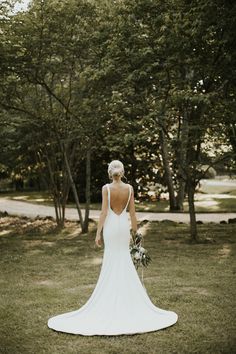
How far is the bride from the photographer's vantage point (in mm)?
7748

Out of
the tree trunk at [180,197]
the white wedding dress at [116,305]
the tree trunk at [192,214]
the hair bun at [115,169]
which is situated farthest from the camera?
the tree trunk at [180,197]

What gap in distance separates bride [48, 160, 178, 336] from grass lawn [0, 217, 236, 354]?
0.77 feet

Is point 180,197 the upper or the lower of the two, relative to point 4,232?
upper

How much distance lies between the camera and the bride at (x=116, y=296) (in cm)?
775

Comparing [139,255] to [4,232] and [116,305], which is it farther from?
[4,232]

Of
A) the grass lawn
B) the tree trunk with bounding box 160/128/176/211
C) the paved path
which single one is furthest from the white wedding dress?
the tree trunk with bounding box 160/128/176/211

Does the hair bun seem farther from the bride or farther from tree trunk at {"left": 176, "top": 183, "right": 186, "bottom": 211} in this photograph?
tree trunk at {"left": 176, "top": 183, "right": 186, "bottom": 211}

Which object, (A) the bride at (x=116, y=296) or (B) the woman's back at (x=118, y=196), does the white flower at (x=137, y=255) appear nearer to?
(A) the bride at (x=116, y=296)

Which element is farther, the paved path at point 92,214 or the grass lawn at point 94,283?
the paved path at point 92,214

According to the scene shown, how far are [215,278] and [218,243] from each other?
Answer: 18.1 ft

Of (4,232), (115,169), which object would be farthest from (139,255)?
(4,232)

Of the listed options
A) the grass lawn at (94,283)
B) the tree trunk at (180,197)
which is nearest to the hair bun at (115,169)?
the grass lawn at (94,283)

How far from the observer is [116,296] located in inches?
318

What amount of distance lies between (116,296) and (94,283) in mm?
3110
